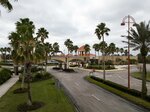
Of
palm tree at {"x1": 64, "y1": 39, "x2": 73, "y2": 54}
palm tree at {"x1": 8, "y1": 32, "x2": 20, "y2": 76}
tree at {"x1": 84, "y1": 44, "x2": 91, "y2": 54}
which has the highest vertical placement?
palm tree at {"x1": 64, "y1": 39, "x2": 73, "y2": 54}

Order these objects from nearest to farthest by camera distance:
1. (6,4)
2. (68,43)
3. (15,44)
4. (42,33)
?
(6,4) → (15,44) → (42,33) → (68,43)

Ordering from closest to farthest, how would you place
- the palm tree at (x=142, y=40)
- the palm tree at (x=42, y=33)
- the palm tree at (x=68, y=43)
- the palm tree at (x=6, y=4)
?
the palm tree at (x=6, y=4)
the palm tree at (x=142, y=40)
the palm tree at (x=42, y=33)
the palm tree at (x=68, y=43)

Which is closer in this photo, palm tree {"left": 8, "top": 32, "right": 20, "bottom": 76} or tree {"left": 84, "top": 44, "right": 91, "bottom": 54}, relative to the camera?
palm tree {"left": 8, "top": 32, "right": 20, "bottom": 76}

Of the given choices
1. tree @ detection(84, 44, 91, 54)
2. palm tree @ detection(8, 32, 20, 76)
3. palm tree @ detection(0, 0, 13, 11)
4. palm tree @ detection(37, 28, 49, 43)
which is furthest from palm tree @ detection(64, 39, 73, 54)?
palm tree @ detection(0, 0, 13, 11)

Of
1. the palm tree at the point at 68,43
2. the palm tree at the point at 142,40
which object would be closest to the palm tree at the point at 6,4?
the palm tree at the point at 142,40

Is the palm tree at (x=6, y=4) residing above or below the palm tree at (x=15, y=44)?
above

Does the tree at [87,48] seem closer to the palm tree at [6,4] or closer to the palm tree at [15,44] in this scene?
the palm tree at [15,44]

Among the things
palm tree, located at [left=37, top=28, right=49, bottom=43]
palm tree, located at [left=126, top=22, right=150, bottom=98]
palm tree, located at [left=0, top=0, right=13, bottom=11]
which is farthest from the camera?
palm tree, located at [left=37, top=28, right=49, bottom=43]

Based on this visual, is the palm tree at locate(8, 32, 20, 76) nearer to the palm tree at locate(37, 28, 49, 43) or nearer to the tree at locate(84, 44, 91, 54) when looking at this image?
the palm tree at locate(37, 28, 49, 43)

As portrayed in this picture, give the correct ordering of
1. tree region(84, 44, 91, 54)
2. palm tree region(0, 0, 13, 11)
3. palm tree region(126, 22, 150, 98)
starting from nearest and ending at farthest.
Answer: palm tree region(0, 0, 13, 11), palm tree region(126, 22, 150, 98), tree region(84, 44, 91, 54)

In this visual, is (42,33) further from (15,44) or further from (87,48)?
(87,48)

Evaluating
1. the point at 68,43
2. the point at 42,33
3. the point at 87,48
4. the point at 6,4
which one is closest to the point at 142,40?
the point at 6,4

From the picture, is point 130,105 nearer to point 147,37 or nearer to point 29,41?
point 147,37

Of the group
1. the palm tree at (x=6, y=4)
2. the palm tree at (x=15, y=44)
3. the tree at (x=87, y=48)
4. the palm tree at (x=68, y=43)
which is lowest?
the palm tree at (x=15, y=44)
